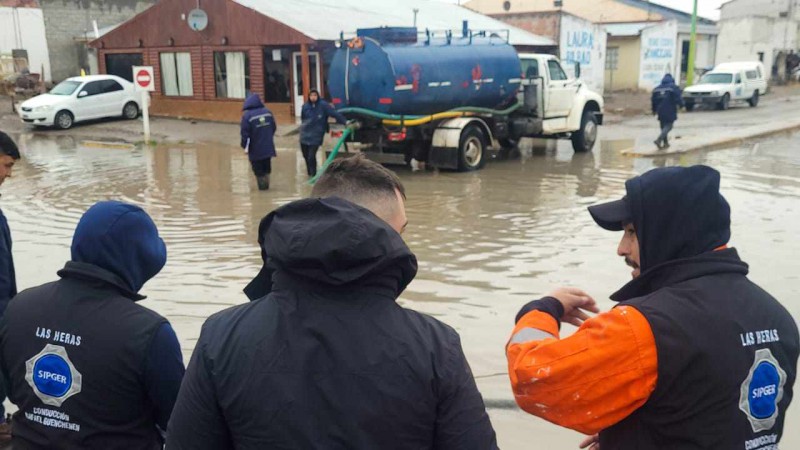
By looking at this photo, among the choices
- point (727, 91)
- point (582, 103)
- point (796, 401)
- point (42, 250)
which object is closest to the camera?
point (796, 401)

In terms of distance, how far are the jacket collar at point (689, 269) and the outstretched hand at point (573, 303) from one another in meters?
0.23

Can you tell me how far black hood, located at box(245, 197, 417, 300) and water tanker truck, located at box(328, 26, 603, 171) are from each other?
38.9 ft

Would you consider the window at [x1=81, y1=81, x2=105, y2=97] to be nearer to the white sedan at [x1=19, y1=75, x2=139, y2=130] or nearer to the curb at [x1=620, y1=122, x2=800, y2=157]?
the white sedan at [x1=19, y1=75, x2=139, y2=130]

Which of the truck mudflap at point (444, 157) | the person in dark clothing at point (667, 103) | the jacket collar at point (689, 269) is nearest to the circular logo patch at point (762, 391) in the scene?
the jacket collar at point (689, 269)

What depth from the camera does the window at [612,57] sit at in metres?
38.1

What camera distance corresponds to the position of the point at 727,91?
2908cm

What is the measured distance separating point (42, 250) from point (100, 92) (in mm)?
16027

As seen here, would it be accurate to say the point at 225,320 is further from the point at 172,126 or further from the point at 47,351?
the point at 172,126

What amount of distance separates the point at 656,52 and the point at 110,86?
87.0 ft

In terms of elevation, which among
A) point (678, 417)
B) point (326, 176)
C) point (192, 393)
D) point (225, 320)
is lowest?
point (678, 417)

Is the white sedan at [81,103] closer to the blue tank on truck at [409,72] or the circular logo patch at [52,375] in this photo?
the blue tank on truck at [409,72]

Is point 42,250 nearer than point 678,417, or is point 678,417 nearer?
point 678,417

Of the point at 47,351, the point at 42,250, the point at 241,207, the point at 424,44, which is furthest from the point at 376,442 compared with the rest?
the point at 424,44

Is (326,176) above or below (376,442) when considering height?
above
